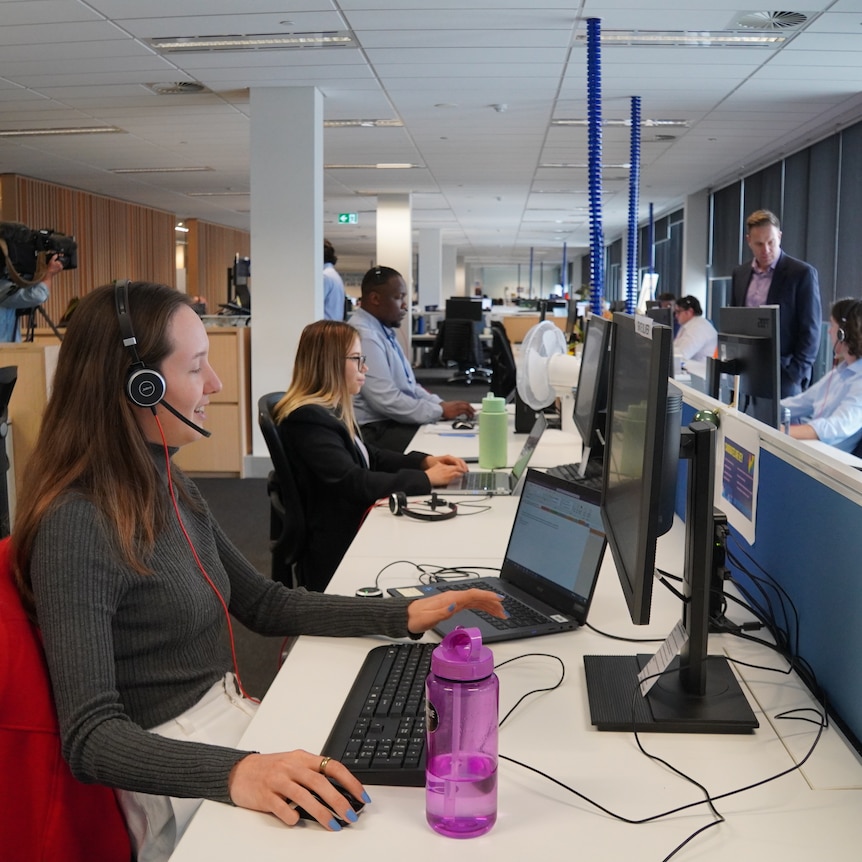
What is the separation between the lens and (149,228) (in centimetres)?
1352

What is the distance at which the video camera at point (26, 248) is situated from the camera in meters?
4.76

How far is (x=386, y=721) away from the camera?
1229 millimetres

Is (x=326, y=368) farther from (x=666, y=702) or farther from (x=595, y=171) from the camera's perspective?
(x=595, y=171)

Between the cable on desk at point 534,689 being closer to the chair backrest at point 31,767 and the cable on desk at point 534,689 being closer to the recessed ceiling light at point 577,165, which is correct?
the chair backrest at point 31,767

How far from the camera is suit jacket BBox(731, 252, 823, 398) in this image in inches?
201

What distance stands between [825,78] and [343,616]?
218 inches

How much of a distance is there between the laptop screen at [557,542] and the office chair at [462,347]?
32.7 feet

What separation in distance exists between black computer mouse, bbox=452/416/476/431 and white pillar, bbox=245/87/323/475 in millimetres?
2279

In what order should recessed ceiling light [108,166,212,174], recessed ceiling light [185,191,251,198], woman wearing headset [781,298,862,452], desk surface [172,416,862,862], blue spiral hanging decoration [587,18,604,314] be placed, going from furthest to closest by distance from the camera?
recessed ceiling light [185,191,251,198]
recessed ceiling light [108,166,212,174]
blue spiral hanging decoration [587,18,604,314]
woman wearing headset [781,298,862,452]
desk surface [172,416,862,862]

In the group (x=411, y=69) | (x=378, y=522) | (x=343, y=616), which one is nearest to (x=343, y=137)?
(x=411, y=69)

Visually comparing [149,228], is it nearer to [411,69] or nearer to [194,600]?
[411,69]

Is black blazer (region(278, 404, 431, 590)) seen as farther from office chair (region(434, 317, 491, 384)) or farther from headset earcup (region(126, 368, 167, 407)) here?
office chair (region(434, 317, 491, 384))

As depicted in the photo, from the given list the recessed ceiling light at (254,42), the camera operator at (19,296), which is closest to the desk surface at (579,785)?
the camera operator at (19,296)

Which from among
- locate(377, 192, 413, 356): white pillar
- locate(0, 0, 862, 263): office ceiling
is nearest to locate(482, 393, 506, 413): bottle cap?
locate(0, 0, 862, 263): office ceiling
